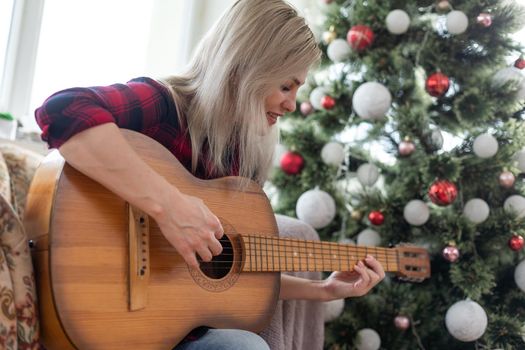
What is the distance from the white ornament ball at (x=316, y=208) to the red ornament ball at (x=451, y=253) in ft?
1.23

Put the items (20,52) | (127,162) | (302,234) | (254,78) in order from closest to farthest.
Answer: (127,162) → (254,78) → (302,234) → (20,52)

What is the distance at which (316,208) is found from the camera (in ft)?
6.15

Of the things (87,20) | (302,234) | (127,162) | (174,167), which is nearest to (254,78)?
(174,167)

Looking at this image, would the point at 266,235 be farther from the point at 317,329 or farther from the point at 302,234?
the point at 317,329

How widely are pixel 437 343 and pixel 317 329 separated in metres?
0.48

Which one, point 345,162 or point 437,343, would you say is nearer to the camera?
point 437,343

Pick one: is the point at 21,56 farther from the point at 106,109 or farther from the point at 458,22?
the point at 458,22

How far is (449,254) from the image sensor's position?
5.78ft

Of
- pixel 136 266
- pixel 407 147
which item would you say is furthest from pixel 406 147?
pixel 136 266

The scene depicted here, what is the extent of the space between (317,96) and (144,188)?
112 cm

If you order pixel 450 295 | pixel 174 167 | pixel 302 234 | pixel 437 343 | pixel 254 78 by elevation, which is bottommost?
pixel 437 343

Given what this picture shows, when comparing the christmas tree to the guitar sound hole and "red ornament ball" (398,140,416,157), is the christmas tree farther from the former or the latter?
the guitar sound hole

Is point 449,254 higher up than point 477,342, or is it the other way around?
point 449,254

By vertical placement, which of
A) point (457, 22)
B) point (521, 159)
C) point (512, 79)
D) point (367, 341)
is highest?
Answer: point (457, 22)
